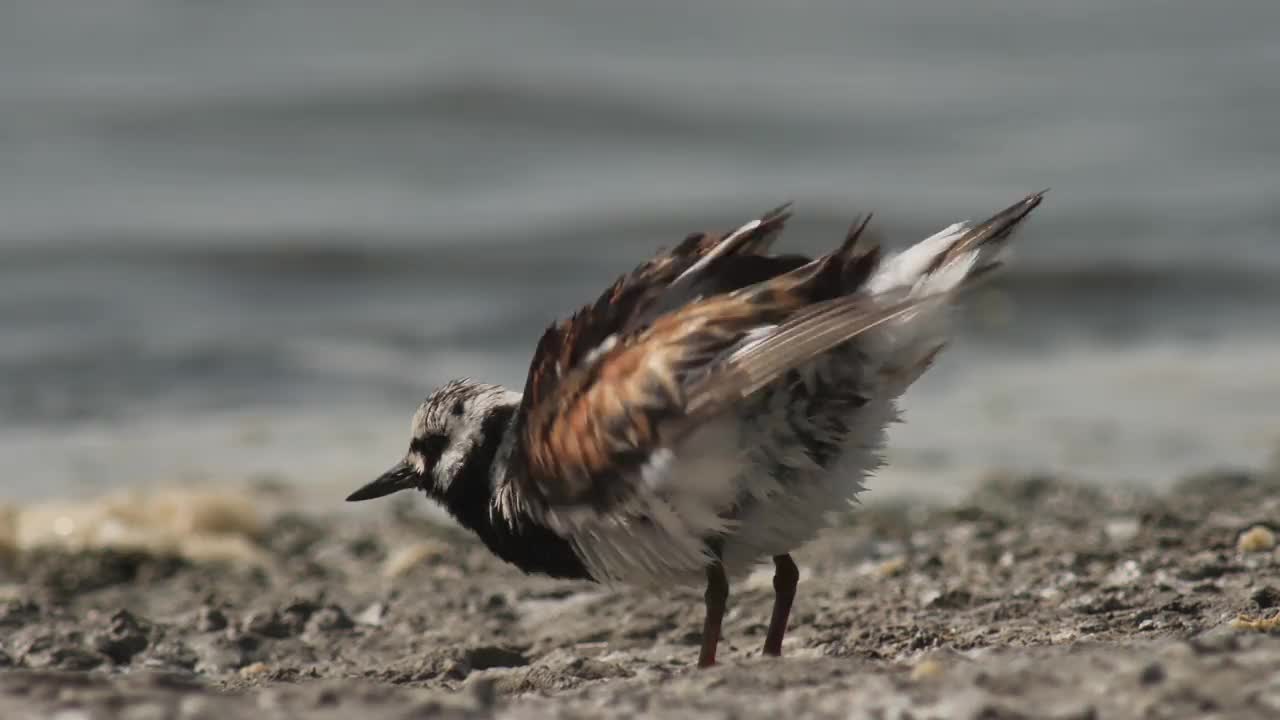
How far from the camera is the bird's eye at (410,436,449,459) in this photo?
5.45 m

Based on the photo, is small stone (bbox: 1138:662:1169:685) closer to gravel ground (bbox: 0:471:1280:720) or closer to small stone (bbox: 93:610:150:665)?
gravel ground (bbox: 0:471:1280:720)

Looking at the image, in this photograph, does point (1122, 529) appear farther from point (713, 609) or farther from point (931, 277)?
point (931, 277)

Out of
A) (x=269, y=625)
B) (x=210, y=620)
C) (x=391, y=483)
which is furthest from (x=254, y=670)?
(x=391, y=483)

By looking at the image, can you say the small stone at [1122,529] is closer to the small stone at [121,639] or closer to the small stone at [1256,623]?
the small stone at [1256,623]

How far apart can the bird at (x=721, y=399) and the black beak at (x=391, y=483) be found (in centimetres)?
74

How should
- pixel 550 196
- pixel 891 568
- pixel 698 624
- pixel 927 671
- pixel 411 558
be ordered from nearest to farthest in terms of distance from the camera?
pixel 927 671 → pixel 698 624 → pixel 891 568 → pixel 411 558 → pixel 550 196

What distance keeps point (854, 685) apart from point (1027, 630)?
1.47 meters

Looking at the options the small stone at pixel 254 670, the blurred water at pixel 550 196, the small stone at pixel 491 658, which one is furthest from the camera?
the blurred water at pixel 550 196

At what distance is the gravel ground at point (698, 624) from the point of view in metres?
3.69

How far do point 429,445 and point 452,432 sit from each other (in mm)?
162

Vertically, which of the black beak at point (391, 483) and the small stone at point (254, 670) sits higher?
the black beak at point (391, 483)

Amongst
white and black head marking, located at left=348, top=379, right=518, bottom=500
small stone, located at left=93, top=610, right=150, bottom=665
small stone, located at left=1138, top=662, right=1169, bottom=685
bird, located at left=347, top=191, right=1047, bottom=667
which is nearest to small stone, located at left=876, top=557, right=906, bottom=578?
bird, located at left=347, top=191, right=1047, bottom=667

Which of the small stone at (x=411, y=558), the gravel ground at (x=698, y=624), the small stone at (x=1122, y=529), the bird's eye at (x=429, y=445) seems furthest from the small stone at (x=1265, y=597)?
the small stone at (x=411, y=558)

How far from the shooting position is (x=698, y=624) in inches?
230
